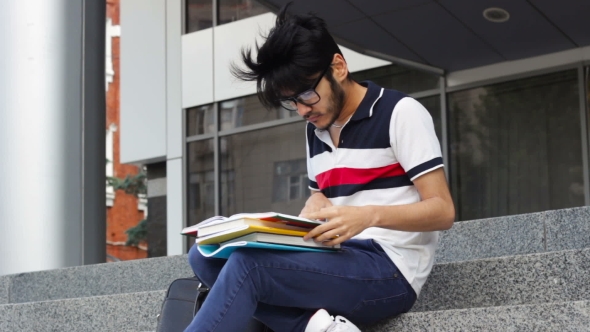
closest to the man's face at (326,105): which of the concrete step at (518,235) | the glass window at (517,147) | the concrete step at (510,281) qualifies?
the concrete step at (510,281)

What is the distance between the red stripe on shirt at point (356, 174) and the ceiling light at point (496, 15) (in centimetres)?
589

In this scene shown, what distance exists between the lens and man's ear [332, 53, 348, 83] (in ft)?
11.4

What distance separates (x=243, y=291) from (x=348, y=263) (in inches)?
16.2

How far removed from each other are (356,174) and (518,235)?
179 cm

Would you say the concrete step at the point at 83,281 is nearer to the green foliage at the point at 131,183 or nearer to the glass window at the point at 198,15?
the glass window at the point at 198,15

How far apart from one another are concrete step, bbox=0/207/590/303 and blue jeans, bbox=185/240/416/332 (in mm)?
678

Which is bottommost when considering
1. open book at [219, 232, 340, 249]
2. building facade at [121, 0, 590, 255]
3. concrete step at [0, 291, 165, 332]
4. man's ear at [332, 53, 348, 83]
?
concrete step at [0, 291, 165, 332]

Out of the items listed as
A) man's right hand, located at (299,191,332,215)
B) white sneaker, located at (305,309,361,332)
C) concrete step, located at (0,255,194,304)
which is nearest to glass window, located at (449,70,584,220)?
concrete step, located at (0,255,194,304)

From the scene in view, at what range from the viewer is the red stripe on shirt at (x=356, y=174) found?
347 cm

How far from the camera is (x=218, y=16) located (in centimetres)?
1323

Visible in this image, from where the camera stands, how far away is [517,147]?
34.5 ft

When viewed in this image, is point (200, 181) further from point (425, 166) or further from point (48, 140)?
point (425, 166)

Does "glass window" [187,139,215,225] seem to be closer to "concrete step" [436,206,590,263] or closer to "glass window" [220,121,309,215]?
"glass window" [220,121,309,215]

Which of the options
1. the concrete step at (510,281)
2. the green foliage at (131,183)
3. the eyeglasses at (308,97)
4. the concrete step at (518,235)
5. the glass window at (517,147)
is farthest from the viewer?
the green foliage at (131,183)
